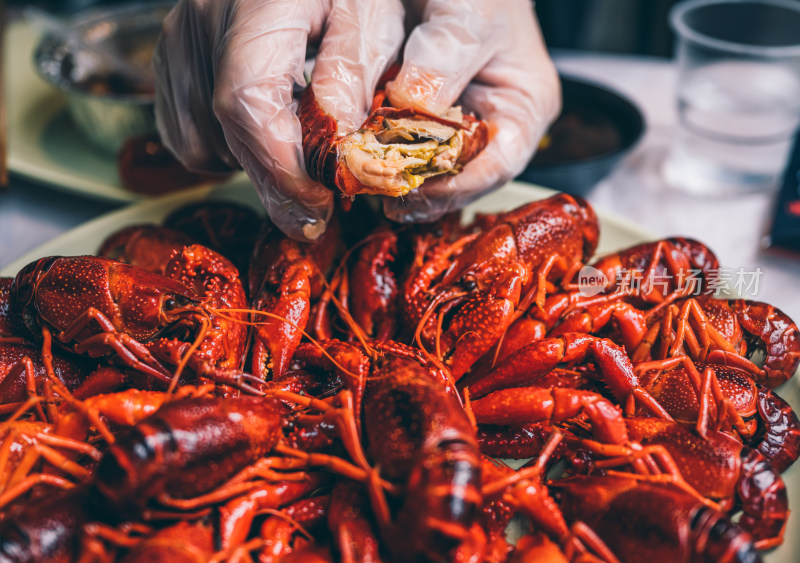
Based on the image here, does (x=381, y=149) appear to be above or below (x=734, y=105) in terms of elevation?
above

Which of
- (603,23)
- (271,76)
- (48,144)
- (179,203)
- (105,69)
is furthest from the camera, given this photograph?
(603,23)

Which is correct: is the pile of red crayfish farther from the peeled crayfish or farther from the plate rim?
the peeled crayfish

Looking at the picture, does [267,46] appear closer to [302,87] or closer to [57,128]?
[302,87]

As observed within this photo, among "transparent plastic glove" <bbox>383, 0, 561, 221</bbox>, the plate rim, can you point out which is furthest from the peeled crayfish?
the plate rim

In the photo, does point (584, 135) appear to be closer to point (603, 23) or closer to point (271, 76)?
point (271, 76)

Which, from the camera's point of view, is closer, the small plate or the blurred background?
the small plate

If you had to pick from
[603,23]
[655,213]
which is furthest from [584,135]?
[603,23]

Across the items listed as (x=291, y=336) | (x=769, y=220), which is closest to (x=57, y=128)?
(x=291, y=336)
